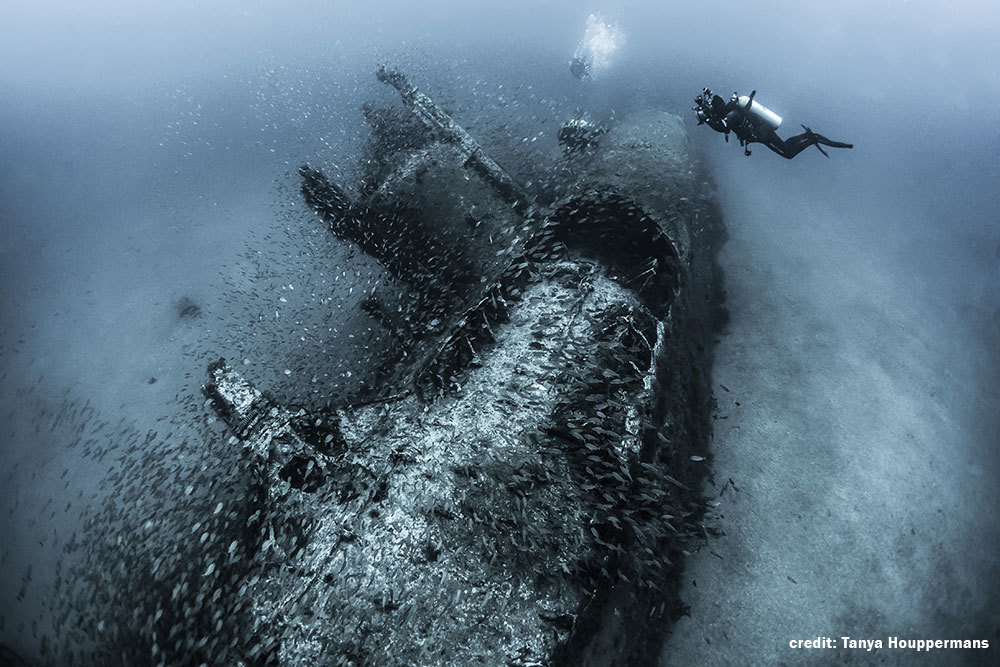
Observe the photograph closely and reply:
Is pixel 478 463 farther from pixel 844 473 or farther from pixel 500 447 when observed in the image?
pixel 844 473

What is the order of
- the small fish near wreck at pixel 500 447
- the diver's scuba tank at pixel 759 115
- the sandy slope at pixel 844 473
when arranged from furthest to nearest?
the diver's scuba tank at pixel 759 115 < the sandy slope at pixel 844 473 < the small fish near wreck at pixel 500 447

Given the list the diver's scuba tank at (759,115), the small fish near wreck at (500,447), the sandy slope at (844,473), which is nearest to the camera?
the small fish near wreck at (500,447)

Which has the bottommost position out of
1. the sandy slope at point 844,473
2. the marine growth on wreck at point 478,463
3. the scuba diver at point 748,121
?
the sandy slope at point 844,473

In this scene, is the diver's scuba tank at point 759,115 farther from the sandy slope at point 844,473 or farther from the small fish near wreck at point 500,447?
the sandy slope at point 844,473

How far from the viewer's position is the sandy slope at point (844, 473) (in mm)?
5102

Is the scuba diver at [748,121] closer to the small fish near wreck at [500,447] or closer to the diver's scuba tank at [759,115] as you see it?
the diver's scuba tank at [759,115]

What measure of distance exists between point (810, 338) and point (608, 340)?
17.8 feet

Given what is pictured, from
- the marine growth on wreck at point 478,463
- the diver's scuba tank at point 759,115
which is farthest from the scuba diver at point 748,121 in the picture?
the marine growth on wreck at point 478,463

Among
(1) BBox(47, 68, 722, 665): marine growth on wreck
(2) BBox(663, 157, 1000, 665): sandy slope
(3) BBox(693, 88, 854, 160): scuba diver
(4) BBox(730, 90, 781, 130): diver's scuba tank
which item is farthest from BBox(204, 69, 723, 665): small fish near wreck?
(4) BBox(730, 90, 781, 130): diver's scuba tank

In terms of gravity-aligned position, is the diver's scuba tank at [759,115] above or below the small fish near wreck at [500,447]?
above

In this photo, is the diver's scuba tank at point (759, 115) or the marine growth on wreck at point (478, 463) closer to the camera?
the marine growth on wreck at point (478, 463)

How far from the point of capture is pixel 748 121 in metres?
7.43

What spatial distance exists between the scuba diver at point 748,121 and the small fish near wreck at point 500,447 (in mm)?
1070

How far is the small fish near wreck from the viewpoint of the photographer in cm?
338
